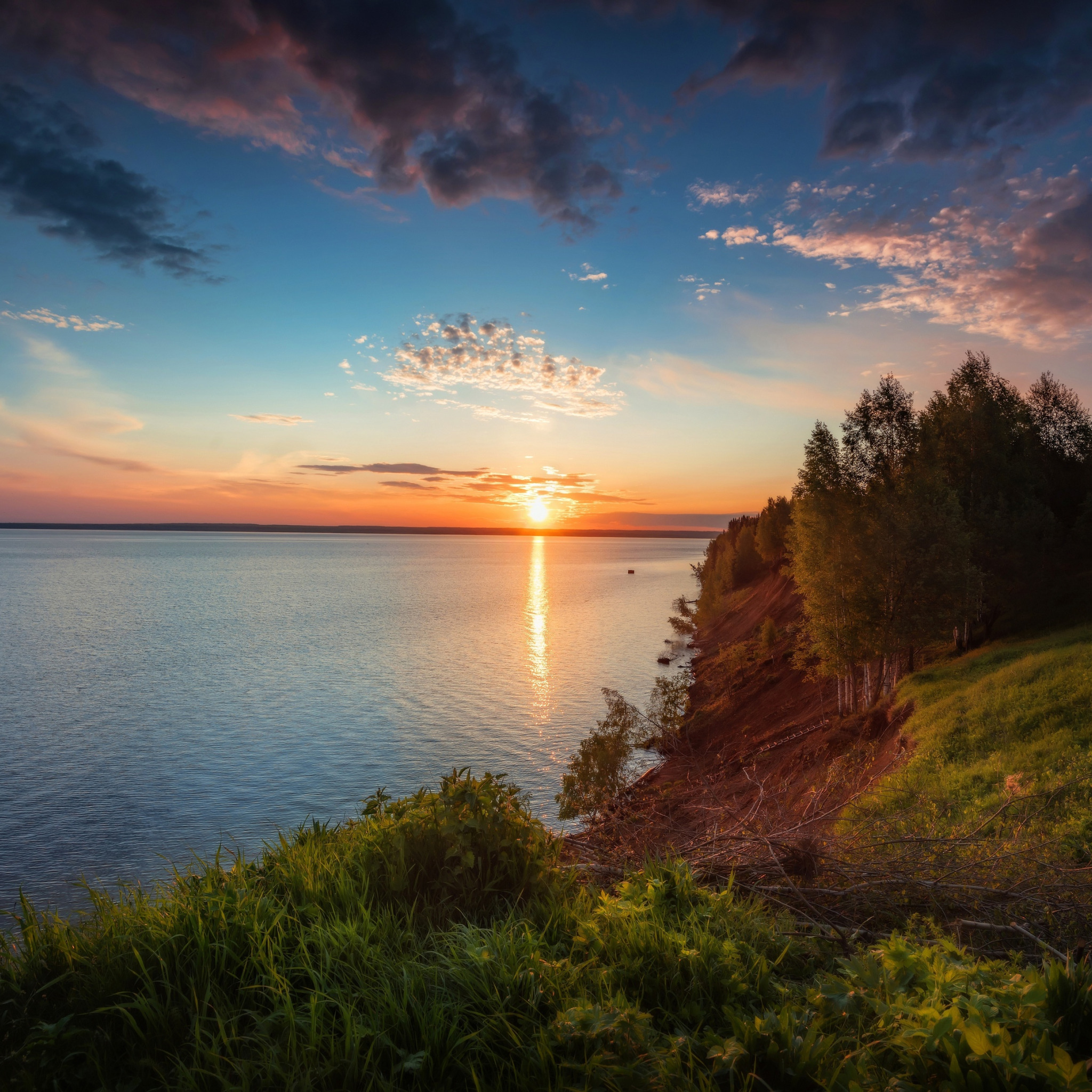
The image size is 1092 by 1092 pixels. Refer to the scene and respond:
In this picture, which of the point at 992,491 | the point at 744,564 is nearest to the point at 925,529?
the point at 992,491

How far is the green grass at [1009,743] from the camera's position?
13609 mm

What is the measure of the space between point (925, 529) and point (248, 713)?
146ft

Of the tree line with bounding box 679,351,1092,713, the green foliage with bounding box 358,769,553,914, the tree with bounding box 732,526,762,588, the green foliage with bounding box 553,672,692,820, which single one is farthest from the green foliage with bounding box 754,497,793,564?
the green foliage with bounding box 358,769,553,914

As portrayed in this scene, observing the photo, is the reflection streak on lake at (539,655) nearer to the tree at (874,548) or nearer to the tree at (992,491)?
the tree at (874,548)

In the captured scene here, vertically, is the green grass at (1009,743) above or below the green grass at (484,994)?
Answer: below

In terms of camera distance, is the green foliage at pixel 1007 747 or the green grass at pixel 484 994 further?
the green foliage at pixel 1007 747

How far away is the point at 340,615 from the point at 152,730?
59.5 metres

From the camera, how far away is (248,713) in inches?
1858

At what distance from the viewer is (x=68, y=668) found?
58.3 meters

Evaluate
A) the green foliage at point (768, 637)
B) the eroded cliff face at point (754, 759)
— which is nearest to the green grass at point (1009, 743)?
the eroded cliff face at point (754, 759)

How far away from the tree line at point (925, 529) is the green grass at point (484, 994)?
27385 millimetres

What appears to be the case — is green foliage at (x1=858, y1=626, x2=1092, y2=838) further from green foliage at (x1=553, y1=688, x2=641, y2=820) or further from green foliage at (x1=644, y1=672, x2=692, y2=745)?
green foliage at (x1=644, y1=672, x2=692, y2=745)

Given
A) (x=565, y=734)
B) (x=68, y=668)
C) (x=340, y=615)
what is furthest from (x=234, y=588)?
(x=565, y=734)

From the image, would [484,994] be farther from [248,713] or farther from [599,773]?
[248,713]
